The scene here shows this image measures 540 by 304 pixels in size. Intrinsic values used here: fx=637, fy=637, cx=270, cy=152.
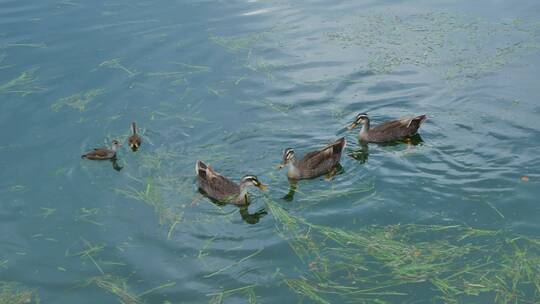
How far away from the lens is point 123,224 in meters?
10.8

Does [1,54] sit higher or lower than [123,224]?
higher

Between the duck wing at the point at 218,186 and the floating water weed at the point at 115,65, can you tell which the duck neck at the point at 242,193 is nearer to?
the duck wing at the point at 218,186

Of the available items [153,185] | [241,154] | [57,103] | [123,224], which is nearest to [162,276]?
[123,224]

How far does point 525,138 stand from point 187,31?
9.95 metres

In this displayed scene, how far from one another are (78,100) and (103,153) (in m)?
2.98

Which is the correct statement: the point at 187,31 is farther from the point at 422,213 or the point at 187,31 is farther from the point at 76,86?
the point at 422,213

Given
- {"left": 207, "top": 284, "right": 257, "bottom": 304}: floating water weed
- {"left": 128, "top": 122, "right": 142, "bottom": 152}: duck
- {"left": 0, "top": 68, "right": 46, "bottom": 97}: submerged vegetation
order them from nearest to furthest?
{"left": 207, "top": 284, "right": 257, "bottom": 304}: floating water weed → {"left": 128, "top": 122, "right": 142, "bottom": 152}: duck → {"left": 0, "top": 68, "right": 46, "bottom": 97}: submerged vegetation

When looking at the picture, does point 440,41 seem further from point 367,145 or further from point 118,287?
point 118,287

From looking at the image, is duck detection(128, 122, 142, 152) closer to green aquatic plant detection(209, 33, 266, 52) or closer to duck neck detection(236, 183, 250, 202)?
duck neck detection(236, 183, 250, 202)

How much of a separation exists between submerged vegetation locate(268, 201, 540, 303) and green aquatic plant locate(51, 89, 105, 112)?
22.0 ft

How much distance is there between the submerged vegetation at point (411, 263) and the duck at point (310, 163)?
157 centimetres

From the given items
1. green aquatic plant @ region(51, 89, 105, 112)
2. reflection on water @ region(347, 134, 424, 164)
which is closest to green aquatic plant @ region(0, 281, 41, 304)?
green aquatic plant @ region(51, 89, 105, 112)

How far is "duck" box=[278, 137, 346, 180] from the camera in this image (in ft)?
38.7

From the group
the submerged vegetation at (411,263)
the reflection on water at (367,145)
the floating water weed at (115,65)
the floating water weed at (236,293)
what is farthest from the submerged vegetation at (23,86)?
the floating water weed at (236,293)
